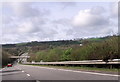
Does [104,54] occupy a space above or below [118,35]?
below

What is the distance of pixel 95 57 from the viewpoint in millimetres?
36625

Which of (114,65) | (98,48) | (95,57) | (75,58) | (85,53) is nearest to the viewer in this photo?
(114,65)

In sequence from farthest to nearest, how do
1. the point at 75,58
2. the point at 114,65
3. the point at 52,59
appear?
the point at 52,59, the point at 75,58, the point at 114,65

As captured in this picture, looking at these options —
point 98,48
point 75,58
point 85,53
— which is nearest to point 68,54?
point 75,58

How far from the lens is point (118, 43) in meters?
28.6

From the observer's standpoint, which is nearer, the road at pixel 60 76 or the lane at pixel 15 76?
the road at pixel 60 76

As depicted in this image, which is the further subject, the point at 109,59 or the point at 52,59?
the point at 52,59

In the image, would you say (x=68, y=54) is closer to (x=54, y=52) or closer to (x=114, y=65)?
(x=54, y=52)

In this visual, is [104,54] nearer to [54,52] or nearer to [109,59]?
[109,59]

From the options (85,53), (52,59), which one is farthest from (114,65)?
(52,59)

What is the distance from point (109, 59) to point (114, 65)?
1.52 meters

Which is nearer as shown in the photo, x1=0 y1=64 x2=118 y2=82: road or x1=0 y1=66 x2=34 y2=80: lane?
x1=0 y1=64 x2=118 y2=82: road

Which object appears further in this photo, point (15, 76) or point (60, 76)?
point (15, 76)

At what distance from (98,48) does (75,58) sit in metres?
15.5
